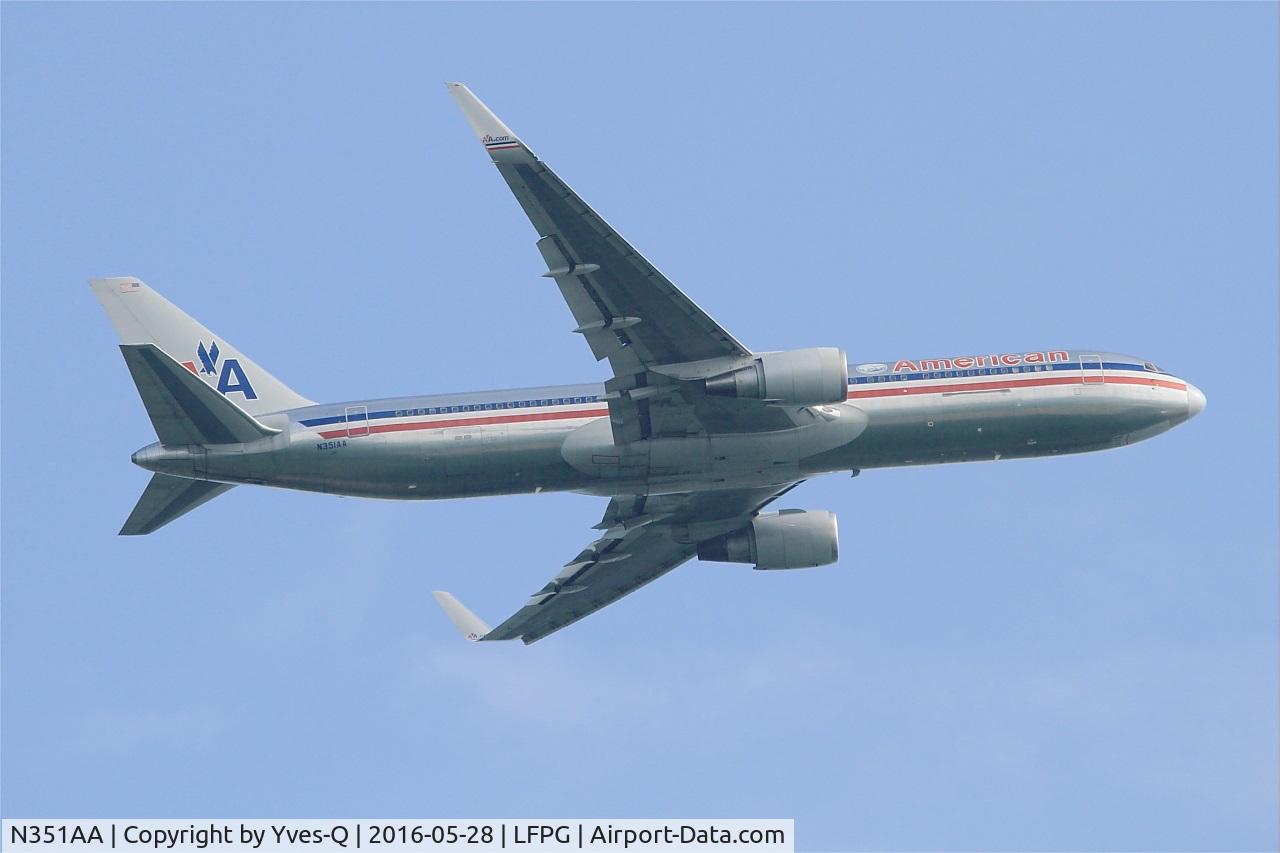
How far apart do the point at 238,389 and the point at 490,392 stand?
951cm

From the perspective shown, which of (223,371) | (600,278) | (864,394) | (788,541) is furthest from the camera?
(788,541)

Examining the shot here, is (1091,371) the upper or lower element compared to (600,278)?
lower

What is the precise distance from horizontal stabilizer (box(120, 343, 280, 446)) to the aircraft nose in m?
32.6

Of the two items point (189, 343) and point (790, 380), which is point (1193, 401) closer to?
point (790, 380)

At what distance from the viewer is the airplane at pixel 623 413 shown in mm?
61906

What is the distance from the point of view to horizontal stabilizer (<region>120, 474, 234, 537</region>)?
213 ft

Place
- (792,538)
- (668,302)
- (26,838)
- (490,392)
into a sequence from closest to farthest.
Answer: (26,838)
(668,302)
(490,392)
(792,538)

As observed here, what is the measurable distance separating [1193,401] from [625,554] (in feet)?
72.3

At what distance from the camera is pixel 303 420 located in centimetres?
6456

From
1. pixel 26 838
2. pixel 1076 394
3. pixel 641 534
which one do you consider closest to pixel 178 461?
pixel 26 838

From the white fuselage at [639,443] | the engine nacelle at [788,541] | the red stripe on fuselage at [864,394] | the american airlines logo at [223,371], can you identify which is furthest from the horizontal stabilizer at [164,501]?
the engine nacelle at [788,541]

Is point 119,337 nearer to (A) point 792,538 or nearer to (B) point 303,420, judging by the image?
(B) point 303,420

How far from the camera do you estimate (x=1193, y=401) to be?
224ft

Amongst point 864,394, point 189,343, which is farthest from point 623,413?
point 189,343
